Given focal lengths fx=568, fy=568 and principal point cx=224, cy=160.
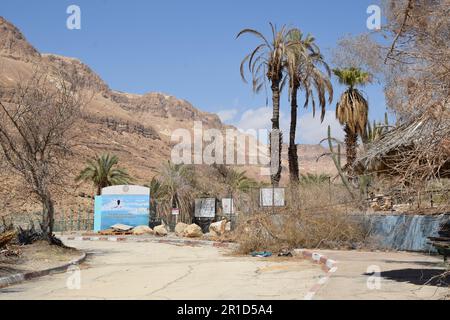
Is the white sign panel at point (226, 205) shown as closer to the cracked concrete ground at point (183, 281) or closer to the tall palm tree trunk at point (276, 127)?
the tall palm tree trunk at point (276, 127)

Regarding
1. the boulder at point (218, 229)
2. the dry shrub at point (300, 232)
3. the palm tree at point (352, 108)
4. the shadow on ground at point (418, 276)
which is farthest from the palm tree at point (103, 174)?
the shadow on ground at point (418, 276)

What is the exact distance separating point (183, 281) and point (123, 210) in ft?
97.6

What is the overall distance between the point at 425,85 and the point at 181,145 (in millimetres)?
134890

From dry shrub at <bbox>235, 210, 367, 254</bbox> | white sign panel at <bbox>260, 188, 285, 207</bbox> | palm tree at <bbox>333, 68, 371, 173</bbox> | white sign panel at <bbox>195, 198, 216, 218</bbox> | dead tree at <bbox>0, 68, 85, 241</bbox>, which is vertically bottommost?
dry shrub at <bbox>235, 210, 367, 254</bbox>

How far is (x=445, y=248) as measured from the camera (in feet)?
36.1

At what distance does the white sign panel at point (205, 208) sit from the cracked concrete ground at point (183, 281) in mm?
20505

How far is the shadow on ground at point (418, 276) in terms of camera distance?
420 inches

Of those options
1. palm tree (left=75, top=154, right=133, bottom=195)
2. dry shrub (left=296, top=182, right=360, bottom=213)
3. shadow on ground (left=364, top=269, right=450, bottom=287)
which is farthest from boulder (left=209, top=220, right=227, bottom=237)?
shadow on ground (left=364, top=269, right=450, bottom=287)

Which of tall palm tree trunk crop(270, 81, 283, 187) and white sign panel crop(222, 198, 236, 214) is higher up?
tall palm tree trunk crop(270, 81, 283, 187)

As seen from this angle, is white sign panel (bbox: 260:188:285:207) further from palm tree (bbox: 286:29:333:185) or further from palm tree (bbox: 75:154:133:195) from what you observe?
palm tree (bbox: 75:154:133:195)

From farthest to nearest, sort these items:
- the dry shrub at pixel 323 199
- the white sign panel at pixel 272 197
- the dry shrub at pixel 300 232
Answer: the white sign panel at pixel 272 197 → the dry shrub at pixel 323 199 → the dry shrub at pixel 300 232

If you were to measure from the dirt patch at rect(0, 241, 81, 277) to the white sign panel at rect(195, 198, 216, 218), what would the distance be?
1923 centimetres

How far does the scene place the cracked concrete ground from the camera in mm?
10271
